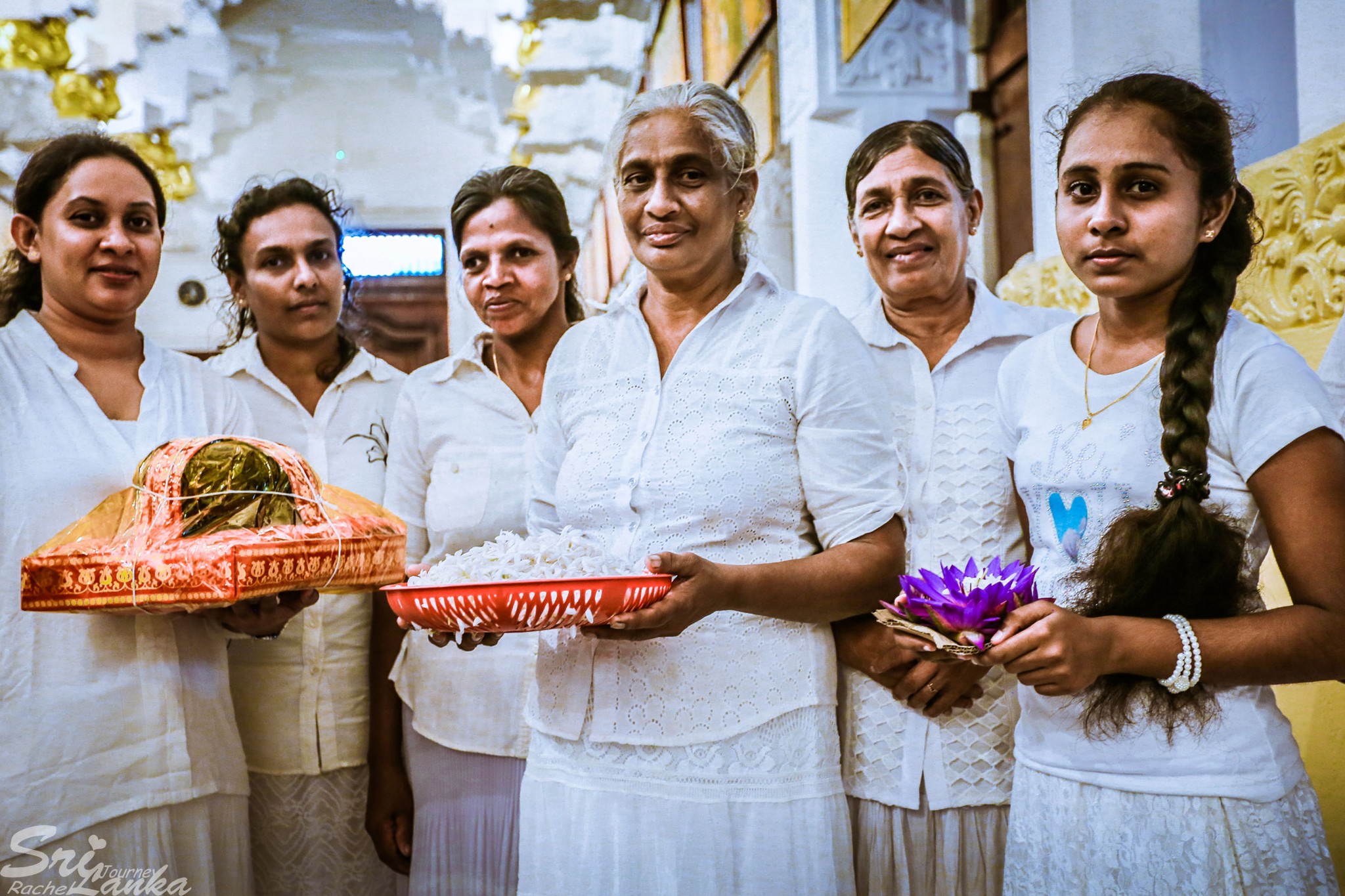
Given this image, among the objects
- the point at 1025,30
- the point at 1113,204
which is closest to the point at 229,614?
the point at 1113,204

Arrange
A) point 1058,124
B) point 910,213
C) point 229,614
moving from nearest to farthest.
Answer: point 229,614, point 910,213, point 1058,124

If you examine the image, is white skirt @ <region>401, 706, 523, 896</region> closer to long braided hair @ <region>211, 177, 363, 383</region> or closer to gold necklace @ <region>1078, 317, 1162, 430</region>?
long braided hair @ <region>211, 177, 363, 383</region>

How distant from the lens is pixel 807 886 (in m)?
1.54

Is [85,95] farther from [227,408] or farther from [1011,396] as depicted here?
[1011,396]

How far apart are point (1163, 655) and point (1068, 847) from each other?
0.31 metres

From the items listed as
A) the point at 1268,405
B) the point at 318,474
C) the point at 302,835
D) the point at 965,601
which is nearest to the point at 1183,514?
the point at 1268,405

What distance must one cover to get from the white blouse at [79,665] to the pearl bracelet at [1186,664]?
162 cm

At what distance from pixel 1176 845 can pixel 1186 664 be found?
234 millimetres

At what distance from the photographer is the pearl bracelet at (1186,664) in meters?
1.32

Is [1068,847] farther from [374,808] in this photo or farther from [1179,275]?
[374,808]

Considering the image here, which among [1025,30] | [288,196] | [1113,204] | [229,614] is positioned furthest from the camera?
[1025,30]

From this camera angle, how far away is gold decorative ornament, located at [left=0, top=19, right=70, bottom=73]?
17.3 feet

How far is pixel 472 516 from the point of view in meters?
2.19

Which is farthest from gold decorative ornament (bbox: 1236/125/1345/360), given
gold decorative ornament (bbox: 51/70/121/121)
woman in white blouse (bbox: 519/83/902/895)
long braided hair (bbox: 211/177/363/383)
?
gold decorative ornament (bbox: 51/70/121/121)
